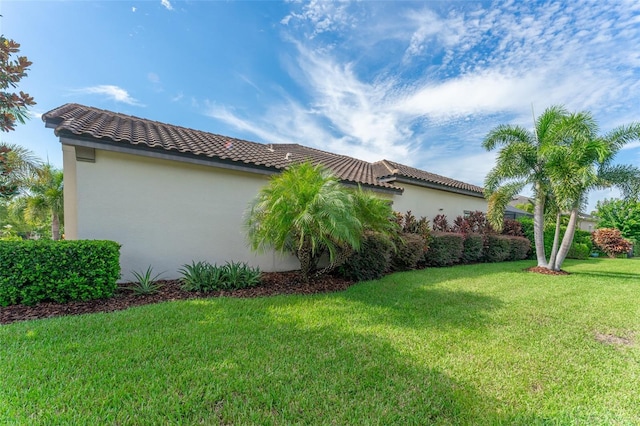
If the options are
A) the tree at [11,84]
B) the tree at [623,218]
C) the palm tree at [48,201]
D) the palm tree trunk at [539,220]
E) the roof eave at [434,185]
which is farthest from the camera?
the tree at [623,218]

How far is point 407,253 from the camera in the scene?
10523mm

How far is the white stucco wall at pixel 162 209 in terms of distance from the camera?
21.9 ft

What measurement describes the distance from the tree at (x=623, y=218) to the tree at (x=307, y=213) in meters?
31.7

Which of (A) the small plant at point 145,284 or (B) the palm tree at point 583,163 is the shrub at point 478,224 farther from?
(A) the small plant at point 145,284

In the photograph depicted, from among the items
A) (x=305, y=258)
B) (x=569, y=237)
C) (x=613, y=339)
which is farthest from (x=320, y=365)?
(x=569, y=237)

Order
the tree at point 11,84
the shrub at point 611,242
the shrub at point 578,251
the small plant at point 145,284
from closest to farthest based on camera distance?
the tree at point 11,84 → the small plant at point 145,284 → the shrub at point 578,251 → the shrub at point 611,242

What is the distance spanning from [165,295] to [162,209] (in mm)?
2570

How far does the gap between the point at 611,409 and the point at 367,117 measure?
42.7 ft

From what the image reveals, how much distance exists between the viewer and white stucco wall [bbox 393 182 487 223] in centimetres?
1359

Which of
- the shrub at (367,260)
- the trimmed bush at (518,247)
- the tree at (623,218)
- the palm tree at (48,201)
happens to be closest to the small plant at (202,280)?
the shrub at (367,260)

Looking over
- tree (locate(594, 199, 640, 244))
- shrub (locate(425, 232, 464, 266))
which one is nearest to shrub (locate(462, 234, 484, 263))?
shrub (locate(425, 232, 464, 266))

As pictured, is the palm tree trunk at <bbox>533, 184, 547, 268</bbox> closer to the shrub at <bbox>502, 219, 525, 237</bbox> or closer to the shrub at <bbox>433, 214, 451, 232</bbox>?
the shrub at <bbox>433, 214, 451, 232</bbox>

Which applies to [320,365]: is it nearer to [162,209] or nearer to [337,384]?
[337,384]

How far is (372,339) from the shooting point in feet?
13.8
